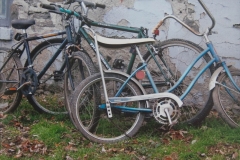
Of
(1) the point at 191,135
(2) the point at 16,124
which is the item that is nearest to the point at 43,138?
(2) the point at 16,124

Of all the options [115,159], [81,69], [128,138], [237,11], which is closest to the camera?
[115,159]

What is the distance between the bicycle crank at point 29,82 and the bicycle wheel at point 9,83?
120 millimetres

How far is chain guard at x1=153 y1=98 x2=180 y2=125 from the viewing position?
4965 mm

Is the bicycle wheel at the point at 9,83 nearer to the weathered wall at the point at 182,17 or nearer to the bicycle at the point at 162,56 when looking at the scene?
the bicycle at the point at 162,56

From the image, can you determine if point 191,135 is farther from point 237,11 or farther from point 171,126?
point 237,11

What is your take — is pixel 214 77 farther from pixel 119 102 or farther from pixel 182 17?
pixel 182 17

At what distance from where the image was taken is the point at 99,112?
16.4ft

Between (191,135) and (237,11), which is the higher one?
(237,11)

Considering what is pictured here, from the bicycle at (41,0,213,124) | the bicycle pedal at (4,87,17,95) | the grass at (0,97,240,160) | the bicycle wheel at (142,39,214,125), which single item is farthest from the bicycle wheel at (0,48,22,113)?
the bicycle wheel at (142,39,214,125)

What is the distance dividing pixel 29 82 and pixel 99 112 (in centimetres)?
119

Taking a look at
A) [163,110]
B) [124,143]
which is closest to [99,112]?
[124,143]

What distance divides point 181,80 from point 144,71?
47cm

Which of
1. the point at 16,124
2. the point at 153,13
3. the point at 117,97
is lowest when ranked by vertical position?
the point at 16,124

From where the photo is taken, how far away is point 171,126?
5.12 m
